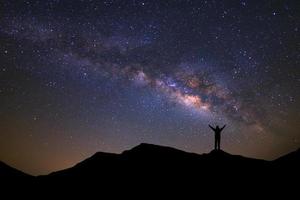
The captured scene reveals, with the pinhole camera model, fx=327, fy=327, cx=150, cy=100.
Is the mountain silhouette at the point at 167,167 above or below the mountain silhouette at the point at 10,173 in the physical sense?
above

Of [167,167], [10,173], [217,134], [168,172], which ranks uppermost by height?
[217,134]

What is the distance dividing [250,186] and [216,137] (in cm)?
528

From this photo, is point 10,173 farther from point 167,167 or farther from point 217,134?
point 217,134

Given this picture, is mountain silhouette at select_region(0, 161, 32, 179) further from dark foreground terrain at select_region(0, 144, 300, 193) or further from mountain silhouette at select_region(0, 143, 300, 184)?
mountain silhouette at select_region(0, 143, 300, 184)

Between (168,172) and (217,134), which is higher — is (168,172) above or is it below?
below

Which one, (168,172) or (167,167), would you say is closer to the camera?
(168,172)

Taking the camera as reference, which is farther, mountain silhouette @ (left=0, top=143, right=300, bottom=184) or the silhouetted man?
the silhouetted man

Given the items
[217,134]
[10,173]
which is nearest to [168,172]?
[217,134]

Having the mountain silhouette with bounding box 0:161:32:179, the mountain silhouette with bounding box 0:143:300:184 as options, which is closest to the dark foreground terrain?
the mountain silhouette with bounding box 0:143:300:184

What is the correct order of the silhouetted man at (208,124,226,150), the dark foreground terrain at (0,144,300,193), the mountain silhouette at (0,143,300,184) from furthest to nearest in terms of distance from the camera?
the silhouetted man at (208,124,226,150) → the mountain silhouette at (0,143,300,184) → the dark foreground terrain at (0,144,300,193)

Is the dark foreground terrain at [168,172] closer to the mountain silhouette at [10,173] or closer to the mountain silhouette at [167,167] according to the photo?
the mountain silhouette at [167,167]

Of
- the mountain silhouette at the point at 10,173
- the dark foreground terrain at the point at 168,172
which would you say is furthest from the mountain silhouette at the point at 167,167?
the mountain silhouette at the point at 10,173

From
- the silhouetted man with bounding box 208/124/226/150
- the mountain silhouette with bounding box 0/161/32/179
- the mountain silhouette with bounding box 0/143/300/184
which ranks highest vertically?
the silhouetted man with bounding box 208/124/226/150

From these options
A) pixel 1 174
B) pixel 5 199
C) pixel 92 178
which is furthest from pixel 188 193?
pixel 1 174
